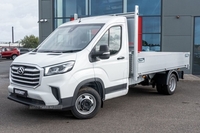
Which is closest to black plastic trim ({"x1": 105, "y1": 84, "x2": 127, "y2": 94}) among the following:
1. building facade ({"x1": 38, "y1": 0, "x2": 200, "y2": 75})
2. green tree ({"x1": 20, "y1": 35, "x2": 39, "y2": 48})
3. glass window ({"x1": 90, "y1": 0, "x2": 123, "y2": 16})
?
building facade ({"x1": 38, "y1": 0, "x2": 200, "y2": 75})

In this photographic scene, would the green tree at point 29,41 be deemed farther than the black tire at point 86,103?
Yes

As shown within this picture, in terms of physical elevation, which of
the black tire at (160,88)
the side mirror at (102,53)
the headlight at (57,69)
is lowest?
the black tire at (160,88)

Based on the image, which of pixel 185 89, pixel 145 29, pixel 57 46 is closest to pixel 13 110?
pixel 57 46

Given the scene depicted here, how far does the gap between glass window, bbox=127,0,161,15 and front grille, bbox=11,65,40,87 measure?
10613 mm

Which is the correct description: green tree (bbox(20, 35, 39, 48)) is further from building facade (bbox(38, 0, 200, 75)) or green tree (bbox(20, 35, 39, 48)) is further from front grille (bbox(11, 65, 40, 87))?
front grille (bbox(11, 65, 40, 87))

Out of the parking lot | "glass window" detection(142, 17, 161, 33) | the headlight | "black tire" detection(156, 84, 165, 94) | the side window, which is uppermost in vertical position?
"glass window" detection(142, 17, 161, 33)

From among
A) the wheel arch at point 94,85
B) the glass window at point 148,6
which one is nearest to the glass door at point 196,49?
the glass window at point 148,6

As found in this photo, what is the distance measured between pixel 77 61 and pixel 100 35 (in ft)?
3.26

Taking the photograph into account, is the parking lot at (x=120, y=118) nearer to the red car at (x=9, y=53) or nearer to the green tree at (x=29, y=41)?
the red car at (x=9, y=53)

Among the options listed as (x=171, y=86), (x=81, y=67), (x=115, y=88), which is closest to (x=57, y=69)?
(x=81, y=67)

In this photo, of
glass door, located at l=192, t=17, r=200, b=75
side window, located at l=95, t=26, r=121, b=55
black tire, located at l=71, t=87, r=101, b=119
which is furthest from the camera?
glass door, located at l=192, t=17, r=200, b=75

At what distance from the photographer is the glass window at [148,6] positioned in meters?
14.9

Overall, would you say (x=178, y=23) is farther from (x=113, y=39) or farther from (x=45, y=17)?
(x=113, y=39)

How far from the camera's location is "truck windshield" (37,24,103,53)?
6.04m
